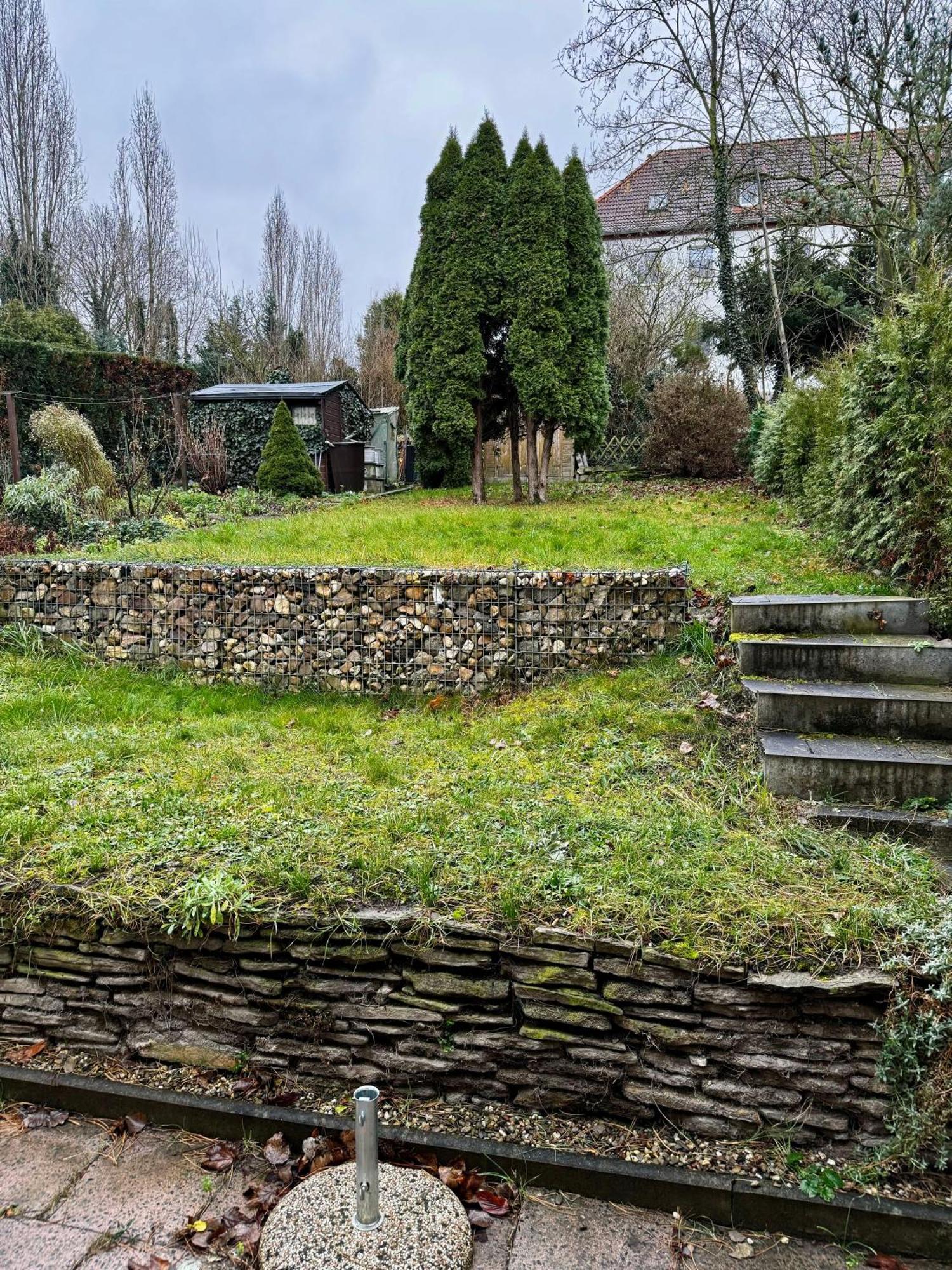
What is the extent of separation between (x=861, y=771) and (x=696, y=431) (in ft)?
34.0

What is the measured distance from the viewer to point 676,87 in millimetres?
14219

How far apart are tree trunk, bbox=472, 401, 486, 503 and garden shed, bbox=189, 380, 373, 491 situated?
523cm

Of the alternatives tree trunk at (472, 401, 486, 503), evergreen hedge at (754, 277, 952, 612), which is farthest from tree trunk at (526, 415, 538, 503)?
evergreen hedge at (754, 277, 952, 612)

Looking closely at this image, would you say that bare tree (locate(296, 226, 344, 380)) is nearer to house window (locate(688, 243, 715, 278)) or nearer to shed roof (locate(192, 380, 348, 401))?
shed roof (locate(192, 380, 348, 401))

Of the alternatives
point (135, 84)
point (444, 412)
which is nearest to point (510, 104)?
point (444, 412)

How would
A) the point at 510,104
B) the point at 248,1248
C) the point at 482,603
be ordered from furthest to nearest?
1. the point at 510,104
2. the point at 482,603
3. the point at 248,1248

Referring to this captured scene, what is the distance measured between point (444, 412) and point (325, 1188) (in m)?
9.66

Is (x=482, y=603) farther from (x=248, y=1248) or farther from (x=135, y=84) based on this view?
(x=135, y=84)

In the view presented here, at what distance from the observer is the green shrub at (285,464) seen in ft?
43.9

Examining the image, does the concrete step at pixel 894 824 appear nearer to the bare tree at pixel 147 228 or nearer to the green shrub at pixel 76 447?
the green shrub at pixel 76 447

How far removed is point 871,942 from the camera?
2.19 m

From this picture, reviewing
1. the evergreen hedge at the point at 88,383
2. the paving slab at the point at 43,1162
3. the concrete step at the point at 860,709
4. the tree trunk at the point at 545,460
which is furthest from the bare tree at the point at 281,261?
the paving slab at the point at 43,1162

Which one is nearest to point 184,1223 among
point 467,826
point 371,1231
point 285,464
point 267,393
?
point 371,1231

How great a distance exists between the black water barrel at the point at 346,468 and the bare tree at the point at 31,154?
10.6 meters
